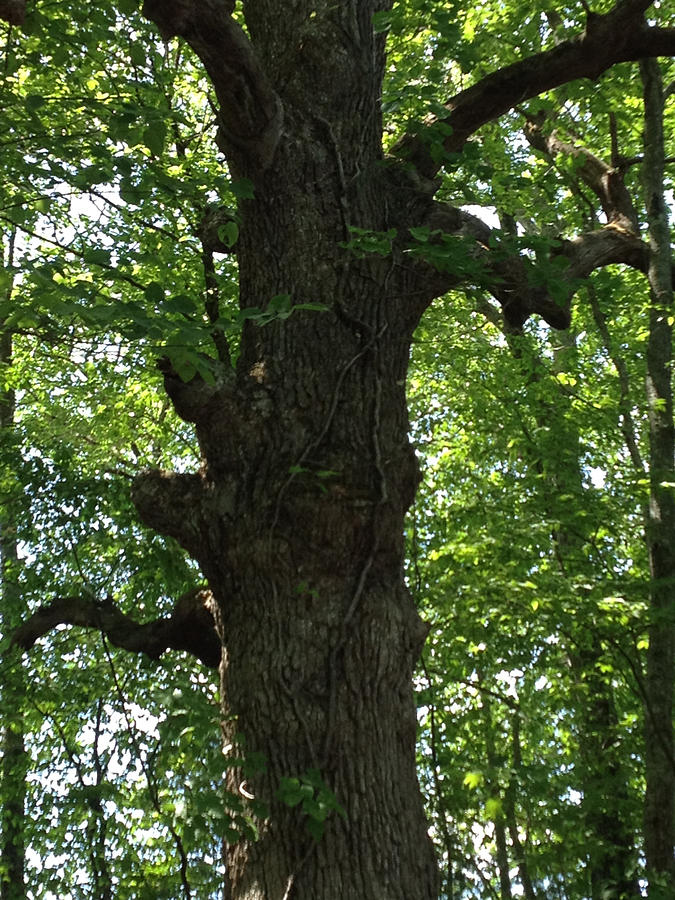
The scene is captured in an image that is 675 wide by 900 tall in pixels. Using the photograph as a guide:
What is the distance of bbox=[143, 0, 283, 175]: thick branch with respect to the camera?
347cm

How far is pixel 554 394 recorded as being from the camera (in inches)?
282

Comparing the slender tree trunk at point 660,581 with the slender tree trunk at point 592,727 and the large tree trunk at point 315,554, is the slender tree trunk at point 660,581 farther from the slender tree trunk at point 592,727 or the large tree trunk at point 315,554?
the large tree trunk at point 315,554

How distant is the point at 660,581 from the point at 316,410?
2834mm

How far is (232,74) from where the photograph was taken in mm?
3695

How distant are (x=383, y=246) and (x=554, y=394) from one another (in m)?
3.85

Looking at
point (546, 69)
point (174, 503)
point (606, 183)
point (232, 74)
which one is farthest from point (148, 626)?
point (606, 183)

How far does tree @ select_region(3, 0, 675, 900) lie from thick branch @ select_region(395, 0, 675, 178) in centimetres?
1

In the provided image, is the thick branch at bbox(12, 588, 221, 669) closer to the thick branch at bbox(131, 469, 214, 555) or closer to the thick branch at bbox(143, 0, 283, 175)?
the thick branch at bbox(131, 469, 214, 555)

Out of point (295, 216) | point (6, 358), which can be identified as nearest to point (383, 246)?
point (295, 216)

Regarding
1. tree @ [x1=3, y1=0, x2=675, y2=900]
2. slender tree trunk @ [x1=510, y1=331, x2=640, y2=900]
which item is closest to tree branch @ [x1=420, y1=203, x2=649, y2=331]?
tree @ [x1=3, y1=0, x2=675, y2=900]

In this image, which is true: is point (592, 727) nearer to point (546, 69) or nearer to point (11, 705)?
point (11, 705)

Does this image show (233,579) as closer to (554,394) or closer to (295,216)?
(295,216)

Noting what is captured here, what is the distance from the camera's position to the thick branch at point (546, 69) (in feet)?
14.4

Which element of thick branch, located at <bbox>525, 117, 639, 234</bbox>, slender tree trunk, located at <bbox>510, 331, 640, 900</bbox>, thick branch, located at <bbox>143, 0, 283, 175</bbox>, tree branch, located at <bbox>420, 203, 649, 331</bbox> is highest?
thick branch, located at <bbox>525, 117, 639, 234</bbox>
